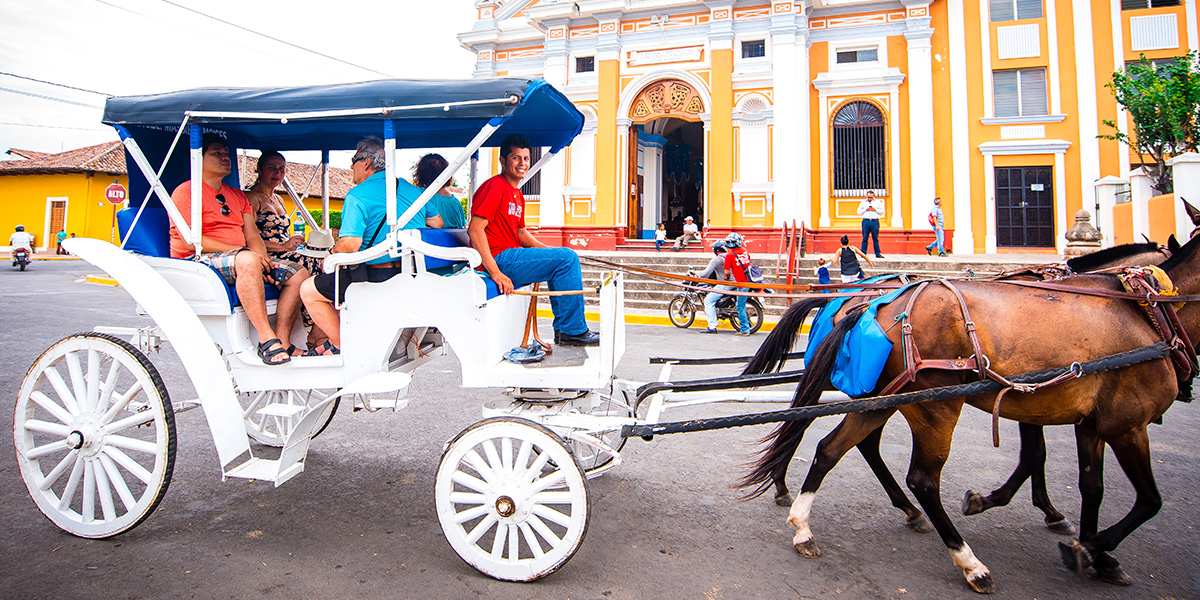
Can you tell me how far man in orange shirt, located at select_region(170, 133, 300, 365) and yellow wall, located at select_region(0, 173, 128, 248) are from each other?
109 ft

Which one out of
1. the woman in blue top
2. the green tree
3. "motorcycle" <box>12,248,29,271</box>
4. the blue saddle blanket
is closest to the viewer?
the blue saddle blanket

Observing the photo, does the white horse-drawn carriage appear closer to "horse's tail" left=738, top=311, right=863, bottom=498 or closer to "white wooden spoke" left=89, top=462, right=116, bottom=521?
"white wooden spoke" left=89, top=462, right=116, bottom=521

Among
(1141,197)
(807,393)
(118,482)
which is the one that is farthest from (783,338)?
(1141,197)

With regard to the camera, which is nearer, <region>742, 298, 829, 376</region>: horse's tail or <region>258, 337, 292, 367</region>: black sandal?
<region>258, 337, 292, 367</region>: black sandal

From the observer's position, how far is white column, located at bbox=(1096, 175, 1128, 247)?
1441cm

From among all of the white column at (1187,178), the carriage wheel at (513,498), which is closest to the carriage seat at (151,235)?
the carriage wheel at (513,498)

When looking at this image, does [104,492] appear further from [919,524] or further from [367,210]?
[919,524]

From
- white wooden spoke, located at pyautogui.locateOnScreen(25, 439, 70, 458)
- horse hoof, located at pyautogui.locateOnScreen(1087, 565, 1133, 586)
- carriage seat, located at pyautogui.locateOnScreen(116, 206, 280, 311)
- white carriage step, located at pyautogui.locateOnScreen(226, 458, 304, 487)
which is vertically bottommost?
horse hoof, located at pyautogui.locateOnScreen(1087, 565, 1133, 586)

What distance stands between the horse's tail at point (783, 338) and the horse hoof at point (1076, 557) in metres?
1.52

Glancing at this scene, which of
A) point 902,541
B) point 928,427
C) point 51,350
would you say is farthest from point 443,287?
point 902,541

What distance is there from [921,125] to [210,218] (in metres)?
16.2

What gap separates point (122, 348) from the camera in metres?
3.01

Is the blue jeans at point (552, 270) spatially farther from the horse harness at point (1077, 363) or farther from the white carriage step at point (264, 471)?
the horse harness at point (1077, 363)

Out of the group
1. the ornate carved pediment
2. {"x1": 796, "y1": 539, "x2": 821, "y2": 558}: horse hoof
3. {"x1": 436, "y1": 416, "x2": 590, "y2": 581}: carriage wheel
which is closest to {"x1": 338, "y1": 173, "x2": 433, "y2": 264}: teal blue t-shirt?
{"x1": 436, "y1": 416, "x2": 590, "y2": 581}: carriage wheel
